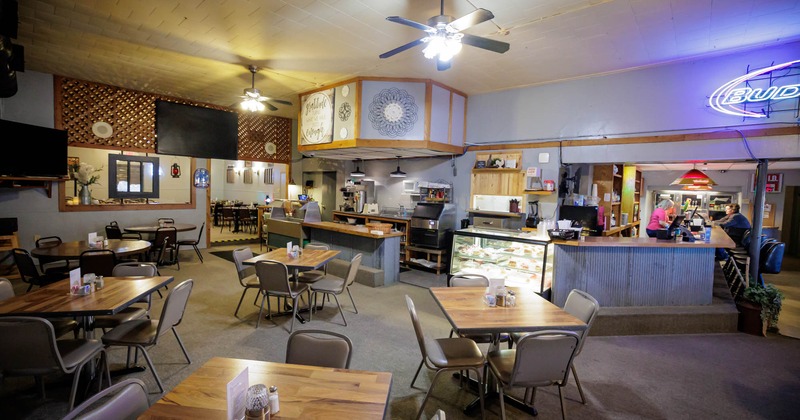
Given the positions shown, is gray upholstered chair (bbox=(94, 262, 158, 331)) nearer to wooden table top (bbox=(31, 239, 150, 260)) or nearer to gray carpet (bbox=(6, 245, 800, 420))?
gray carpet (bbox=(6, 245, 800, 420))

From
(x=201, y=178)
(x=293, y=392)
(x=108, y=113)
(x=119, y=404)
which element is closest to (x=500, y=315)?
(x=293, y=392)

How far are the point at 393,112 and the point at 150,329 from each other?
4.61m


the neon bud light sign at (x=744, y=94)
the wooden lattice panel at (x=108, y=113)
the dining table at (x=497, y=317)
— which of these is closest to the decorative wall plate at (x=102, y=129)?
the wooden lattice panel at (x=108, y=113)

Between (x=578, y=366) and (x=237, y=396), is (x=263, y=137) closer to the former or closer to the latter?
→ (x=578, y=366)

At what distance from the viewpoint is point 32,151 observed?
18.8ft

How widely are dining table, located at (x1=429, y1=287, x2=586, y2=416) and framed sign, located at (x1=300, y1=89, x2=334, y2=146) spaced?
14.6ft

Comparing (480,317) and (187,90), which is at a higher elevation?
(187,90)

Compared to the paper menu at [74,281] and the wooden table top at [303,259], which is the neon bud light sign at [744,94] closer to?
the wooden table top at [303,259]

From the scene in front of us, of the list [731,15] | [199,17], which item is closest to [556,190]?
[731,15]

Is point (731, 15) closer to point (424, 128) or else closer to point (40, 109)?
point (424, 128)

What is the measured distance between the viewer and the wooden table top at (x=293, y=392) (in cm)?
154

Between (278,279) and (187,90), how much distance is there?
571cm

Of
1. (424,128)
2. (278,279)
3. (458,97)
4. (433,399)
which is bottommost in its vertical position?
(433,399)

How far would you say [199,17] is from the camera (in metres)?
4.06
